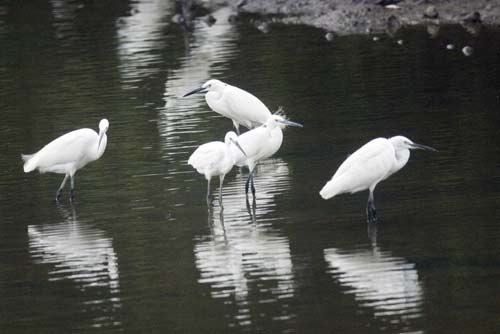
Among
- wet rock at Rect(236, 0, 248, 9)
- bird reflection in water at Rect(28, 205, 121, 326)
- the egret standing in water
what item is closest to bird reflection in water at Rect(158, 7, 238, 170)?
wet rock at Rect(236, 0, 248, 9)

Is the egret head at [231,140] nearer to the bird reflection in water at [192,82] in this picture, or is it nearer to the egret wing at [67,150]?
the bird reflection in water at [192,82]

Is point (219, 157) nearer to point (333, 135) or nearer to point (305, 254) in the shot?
point (305, 254)

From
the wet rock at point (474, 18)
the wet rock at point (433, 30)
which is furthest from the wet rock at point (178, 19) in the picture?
the wet rock at point (474, 18)

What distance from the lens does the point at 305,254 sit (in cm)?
1136

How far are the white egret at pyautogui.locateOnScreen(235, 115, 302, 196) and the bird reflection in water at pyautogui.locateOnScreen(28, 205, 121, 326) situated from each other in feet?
6.20

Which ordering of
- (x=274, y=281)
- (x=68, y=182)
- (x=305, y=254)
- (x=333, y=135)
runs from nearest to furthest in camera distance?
(x=274, y=281), (x=305, y=254), (x=68, y=182), (x=333, y=135)

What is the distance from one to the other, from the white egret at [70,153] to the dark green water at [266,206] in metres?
0.34

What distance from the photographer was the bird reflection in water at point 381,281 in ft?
31.4

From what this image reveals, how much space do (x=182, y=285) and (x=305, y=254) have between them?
4.04 ft

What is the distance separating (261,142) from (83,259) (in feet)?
9.65

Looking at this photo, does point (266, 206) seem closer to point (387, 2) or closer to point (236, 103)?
point (236, 103)

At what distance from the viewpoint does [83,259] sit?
38.4 ft

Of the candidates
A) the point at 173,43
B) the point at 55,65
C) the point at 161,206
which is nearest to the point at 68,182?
the point at 161,206

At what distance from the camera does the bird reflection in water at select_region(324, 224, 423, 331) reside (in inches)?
377
